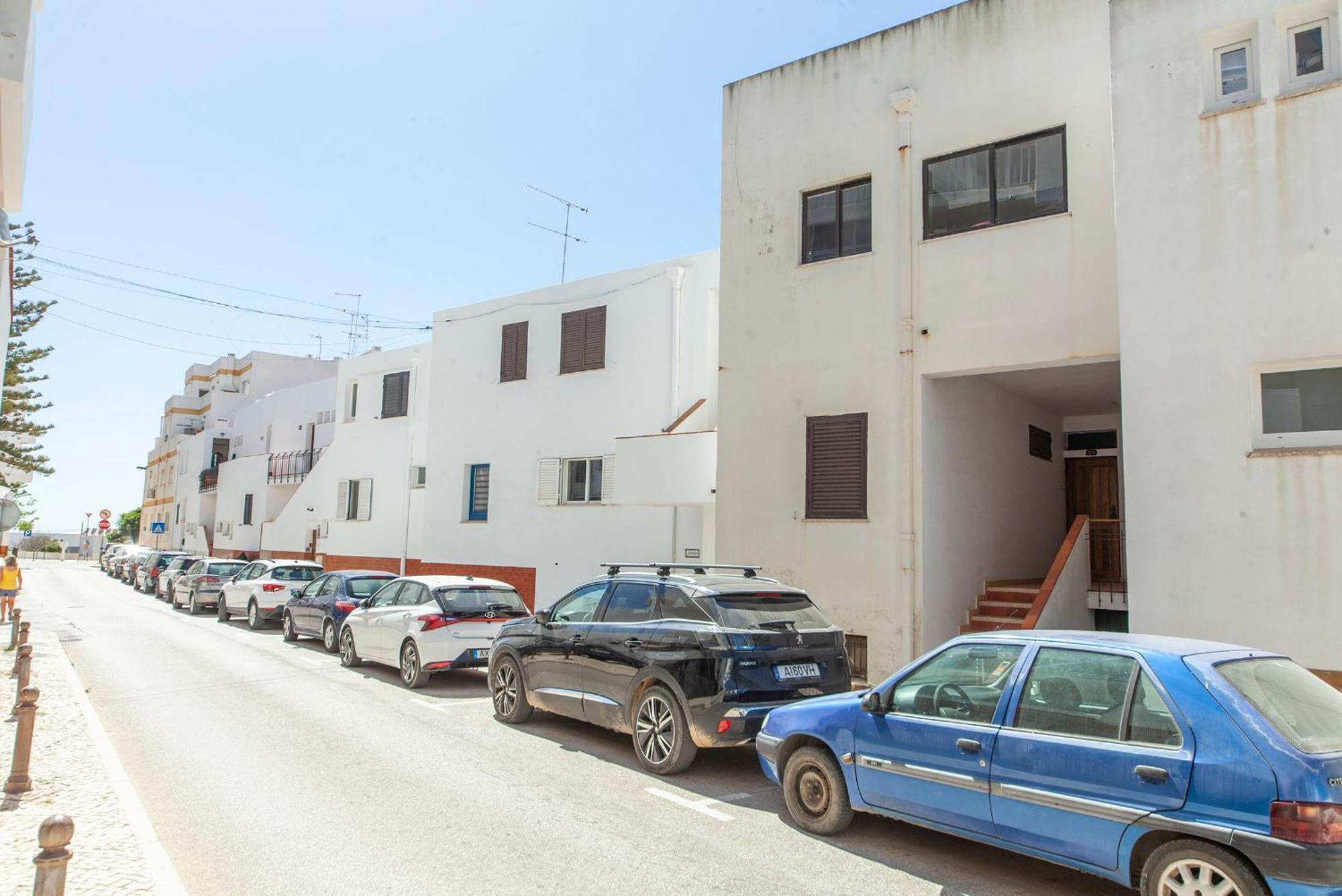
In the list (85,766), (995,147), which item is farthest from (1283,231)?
(85,766)

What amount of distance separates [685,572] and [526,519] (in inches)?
427

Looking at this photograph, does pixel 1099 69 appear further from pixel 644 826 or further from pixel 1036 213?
pixel 644 826

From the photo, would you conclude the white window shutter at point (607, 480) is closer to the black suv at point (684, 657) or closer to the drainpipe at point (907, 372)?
the drainpipe at point (907, 372)

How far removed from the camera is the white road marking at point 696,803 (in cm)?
669

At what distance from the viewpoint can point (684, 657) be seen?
304 inches

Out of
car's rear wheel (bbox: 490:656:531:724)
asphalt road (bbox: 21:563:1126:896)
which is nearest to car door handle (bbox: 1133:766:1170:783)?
asphalt road (bbox: 21:563:1126:896)

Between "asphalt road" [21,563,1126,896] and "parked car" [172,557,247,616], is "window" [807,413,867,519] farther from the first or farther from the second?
"parked car" [172,557,247,616]

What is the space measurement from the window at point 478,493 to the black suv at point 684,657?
469 inches

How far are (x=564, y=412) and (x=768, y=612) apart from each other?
1173 cm

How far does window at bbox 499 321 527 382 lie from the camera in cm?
2038

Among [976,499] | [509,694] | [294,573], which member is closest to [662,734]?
[509,694]

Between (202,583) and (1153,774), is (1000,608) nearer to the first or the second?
(1153,774)

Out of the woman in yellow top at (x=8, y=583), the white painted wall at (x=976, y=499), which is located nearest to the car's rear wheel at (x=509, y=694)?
the white painted wall at (x=976, y=499)

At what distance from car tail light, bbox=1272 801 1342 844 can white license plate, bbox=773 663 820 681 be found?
4.05 meters
